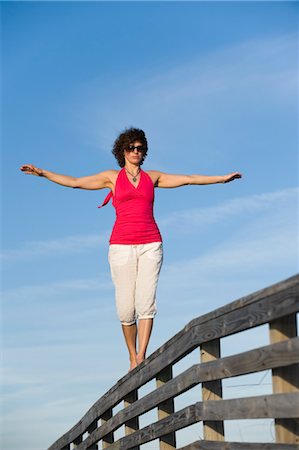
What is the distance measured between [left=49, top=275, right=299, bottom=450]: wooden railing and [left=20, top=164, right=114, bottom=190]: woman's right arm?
5.79 ft

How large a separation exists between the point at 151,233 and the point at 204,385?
2240 mm

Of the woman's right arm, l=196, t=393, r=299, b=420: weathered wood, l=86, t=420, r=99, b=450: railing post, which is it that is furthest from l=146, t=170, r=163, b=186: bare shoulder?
l=86, t=420, r=99, b=450: railing post

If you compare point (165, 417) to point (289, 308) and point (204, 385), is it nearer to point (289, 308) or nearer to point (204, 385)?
point (204, 385)

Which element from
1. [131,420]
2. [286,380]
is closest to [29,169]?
[131,420]

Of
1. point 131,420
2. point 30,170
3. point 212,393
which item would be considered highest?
point 30,170

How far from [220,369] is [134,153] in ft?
10.3

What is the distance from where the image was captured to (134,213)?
306 inches

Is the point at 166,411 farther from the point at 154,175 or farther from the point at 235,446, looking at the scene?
the point at 154,175

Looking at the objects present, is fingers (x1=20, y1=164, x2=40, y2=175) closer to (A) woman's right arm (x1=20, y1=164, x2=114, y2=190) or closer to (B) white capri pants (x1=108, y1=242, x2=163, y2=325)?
(A) woman's right arm (x1=20, y1=164, x2=114, y2=190)

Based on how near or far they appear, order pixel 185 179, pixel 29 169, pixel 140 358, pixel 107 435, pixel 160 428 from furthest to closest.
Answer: pixel 107 435 < pixel 29 169 < pixel 185 179 < pixel 140 358 < pixel 160 428

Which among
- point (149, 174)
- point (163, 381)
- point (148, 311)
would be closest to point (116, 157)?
point (149, 174)

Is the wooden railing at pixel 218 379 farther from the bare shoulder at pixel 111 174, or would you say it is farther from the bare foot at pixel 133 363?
the bare shoulder at pixel 111 174

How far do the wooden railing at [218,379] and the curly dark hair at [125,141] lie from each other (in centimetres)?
203

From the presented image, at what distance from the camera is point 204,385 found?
5793 mm
